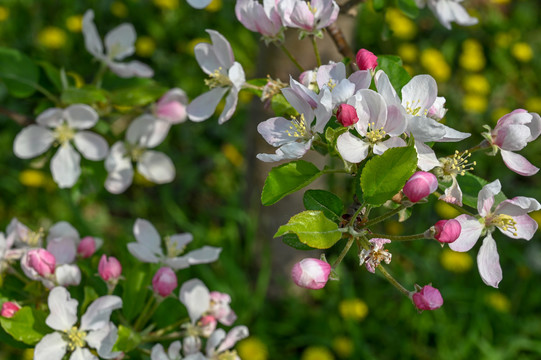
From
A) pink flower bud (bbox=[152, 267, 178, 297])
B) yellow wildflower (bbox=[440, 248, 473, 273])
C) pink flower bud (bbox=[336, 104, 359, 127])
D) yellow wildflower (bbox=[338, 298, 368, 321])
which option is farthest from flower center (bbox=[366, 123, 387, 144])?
yellow wildflower (bbox=[440, 248, 473, 273])

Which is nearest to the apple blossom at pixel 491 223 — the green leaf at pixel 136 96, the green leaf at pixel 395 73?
the green leaf at pixel 395 73

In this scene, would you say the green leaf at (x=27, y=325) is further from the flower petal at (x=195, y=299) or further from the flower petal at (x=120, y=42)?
the flower petal at (x=120, y=42)

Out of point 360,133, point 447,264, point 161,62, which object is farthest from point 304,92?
point 161,62

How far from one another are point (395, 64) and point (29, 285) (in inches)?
31.9

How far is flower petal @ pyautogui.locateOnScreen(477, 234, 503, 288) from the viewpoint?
940mm

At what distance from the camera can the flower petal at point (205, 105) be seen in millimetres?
1176

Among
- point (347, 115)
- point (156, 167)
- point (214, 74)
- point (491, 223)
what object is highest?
point (347, 115)

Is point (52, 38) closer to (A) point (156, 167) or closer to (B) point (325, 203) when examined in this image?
(A) point (156, 167)

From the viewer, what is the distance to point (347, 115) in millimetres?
806

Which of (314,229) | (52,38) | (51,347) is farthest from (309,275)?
(52,38)

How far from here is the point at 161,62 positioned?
3.08 meters

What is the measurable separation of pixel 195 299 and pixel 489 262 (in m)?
0.58

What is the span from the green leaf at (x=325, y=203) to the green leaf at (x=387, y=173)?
0.10 m

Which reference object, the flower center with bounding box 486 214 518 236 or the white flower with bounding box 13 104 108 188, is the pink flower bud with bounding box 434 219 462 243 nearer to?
the flower center with bounding box 486 214 518 236
